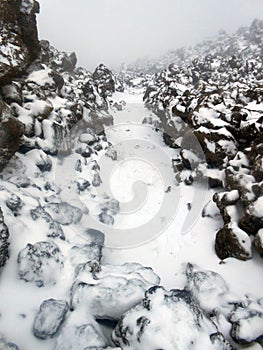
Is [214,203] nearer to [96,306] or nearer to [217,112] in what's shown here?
[217,112]

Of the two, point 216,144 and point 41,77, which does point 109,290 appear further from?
point 41,77

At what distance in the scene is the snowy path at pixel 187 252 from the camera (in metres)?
7.27

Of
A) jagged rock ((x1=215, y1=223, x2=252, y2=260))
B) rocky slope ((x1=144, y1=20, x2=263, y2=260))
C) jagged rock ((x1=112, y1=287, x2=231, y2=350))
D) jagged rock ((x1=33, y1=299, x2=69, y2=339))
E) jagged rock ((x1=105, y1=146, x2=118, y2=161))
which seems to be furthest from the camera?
jagged rock ((x1=105, y1=146, x2=118, y2=161))

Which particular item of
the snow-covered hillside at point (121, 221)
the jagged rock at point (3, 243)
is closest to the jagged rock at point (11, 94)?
the snow-covered hillside at point (121, 221)

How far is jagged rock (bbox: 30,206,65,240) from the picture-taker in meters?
7.82

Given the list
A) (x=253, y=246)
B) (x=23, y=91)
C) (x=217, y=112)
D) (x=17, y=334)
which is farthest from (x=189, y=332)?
(x=23, y=91)

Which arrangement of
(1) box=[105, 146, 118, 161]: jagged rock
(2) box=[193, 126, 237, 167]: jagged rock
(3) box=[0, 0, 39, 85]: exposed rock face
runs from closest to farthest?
(2) box=[193, 126, 237, 167]: jagged rock
(3) box=[0, 0, 39, 85]: exposed rock face
(1) box=[105, 146, 118, 161]: jagged rock

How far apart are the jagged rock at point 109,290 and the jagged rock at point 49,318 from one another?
12.3 inches

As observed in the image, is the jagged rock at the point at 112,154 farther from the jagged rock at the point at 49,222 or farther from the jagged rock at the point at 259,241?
the jagged rock at the point at 259,241

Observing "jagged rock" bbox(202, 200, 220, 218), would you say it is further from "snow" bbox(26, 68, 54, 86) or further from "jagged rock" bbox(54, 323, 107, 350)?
"snow" bbox(26, 68, 54, 86)

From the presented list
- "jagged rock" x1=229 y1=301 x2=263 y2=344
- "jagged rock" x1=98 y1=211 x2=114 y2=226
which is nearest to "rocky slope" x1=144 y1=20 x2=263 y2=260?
"jagged rock" x1=229 y1=301 x2=263 y2=344

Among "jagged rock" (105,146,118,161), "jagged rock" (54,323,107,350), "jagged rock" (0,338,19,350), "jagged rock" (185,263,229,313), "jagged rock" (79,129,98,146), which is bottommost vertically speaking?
"jagged rock" (0,338,19,350)

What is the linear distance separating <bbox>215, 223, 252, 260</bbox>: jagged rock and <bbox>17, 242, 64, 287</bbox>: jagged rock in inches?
183

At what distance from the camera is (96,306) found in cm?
591
